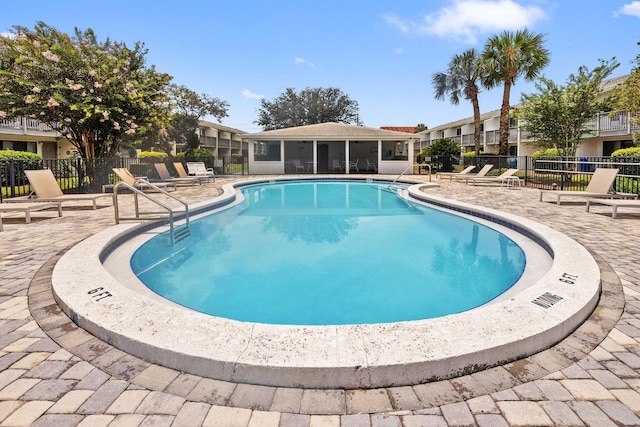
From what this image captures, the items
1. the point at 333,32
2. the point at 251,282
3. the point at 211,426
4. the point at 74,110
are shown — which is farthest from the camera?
the point at 333,32

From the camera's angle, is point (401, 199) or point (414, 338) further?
point (401, 199)

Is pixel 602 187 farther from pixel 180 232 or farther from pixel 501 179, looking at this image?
pixel 180 232

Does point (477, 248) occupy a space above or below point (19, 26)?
below

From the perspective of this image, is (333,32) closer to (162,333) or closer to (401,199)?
(401,199)

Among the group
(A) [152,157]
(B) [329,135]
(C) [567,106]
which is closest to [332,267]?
(C) [567,106]

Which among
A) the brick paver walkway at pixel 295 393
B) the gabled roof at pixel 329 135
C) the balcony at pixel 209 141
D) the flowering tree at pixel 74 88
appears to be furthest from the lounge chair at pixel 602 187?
the balcony at pixel 209 141

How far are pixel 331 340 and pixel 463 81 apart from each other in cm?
2933

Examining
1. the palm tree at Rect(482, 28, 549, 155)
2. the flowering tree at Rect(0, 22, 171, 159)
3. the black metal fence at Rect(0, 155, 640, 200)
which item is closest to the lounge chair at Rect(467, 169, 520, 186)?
the black metal fence at Rect(0, 155, 640, 200)

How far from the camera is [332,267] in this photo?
19.2ft

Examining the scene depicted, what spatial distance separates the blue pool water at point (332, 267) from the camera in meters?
4.41

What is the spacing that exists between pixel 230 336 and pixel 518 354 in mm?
1970

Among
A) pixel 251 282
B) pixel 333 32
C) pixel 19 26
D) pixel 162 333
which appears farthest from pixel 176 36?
pixel 162 333

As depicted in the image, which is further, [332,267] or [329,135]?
[329,135]

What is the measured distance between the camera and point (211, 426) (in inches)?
75.7
